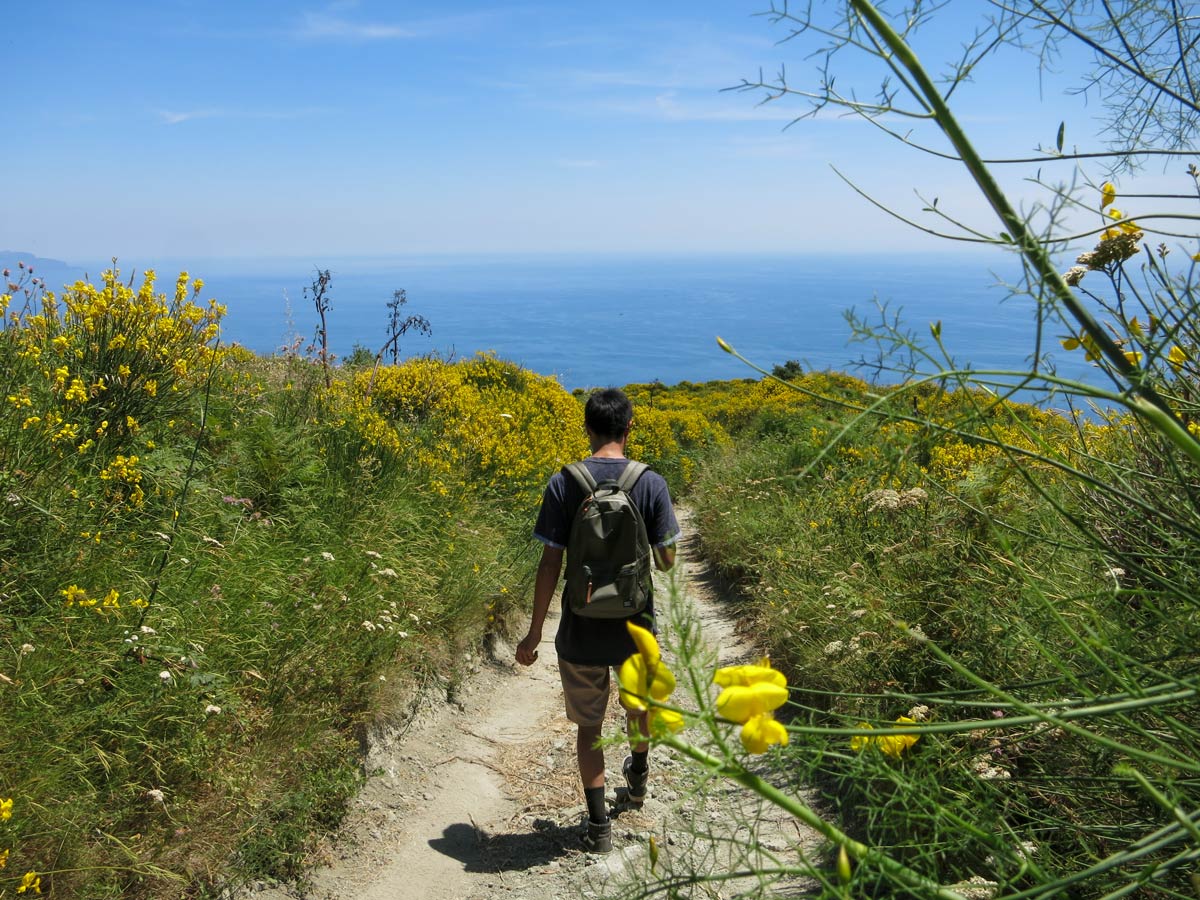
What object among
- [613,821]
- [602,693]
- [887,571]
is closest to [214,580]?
[602,693]

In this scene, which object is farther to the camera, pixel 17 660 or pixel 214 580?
pixel 214 580

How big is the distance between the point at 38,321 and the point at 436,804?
3.74 m

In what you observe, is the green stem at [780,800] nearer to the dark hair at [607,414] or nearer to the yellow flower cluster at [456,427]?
the dark hair at [607,414]

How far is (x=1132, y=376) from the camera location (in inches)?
46.9

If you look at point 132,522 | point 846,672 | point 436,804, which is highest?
point 132,522

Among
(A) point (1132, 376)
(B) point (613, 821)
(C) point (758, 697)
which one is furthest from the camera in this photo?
(B) point (613, 821)

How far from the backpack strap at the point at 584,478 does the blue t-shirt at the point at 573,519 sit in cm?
2

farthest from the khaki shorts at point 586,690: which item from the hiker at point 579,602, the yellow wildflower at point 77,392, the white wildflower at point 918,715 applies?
the yellow wildflower at point 77,392

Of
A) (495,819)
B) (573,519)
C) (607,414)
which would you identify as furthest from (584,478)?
(495,819)

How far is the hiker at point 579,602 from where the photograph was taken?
148 inches

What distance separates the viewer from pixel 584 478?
146 inches

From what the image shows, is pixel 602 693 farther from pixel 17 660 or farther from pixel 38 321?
pixel 38 321

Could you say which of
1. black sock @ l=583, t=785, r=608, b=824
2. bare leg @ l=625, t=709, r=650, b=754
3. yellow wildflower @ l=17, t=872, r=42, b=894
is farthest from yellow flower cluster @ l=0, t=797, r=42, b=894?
black sock @ l=583, t=785, r=608, b=824

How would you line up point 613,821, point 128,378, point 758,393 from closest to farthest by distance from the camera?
point 613,821 < point 128,378 < point 758,393
